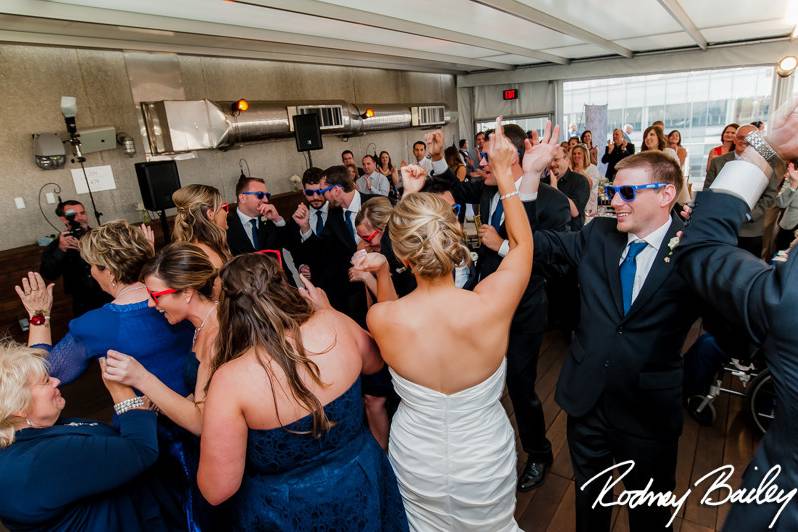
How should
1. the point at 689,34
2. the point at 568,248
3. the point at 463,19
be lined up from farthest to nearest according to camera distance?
the point at 689,34, the point at 463,19, the point at 568,248

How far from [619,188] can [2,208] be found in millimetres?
5810

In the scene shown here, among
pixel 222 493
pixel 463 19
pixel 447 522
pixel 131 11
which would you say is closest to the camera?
pixel 222 493

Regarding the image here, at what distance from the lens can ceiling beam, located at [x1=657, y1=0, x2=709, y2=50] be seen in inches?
191

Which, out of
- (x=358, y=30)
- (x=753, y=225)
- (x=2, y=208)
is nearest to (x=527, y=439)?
(x=753, y=225)

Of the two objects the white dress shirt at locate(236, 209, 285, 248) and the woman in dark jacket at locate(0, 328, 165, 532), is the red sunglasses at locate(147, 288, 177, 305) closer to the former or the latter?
the woman in dark jacket at locate(0, 328, 165, 532)

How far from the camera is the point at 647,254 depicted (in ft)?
5.40

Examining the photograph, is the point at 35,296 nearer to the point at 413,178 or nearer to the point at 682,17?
the point at 413,178

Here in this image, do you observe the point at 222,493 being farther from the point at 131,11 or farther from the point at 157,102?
the point at 157,102

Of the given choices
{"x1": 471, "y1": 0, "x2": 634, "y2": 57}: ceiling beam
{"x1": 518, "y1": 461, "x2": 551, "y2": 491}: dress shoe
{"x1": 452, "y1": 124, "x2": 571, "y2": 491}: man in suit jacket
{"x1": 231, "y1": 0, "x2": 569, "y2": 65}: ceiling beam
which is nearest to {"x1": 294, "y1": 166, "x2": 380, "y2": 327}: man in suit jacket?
{"x1": 452, "y1": 124, "x2": 571, "y2": 491}: man in suit jacket

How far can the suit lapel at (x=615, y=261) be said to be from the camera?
5.39ft

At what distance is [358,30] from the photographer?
545 centimetres

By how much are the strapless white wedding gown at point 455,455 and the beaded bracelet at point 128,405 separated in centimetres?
84

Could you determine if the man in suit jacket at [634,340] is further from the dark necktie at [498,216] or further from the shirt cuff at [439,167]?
the shirt cuff at [439,167]

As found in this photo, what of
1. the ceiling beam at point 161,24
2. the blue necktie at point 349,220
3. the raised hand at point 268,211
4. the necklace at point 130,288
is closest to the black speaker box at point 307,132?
the ceiling beam at point 161,24
